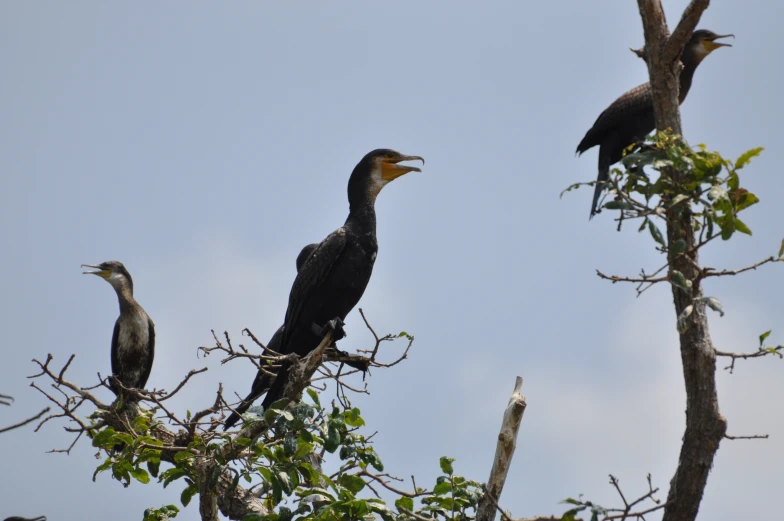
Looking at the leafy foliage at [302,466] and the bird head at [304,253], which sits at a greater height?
the bird head at [304,253]

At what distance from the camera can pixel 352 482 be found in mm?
3898

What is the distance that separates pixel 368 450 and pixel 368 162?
2.17m

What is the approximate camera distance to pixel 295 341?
207 inches

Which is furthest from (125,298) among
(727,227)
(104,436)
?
(727,227)

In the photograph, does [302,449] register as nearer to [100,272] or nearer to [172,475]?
[172,475]

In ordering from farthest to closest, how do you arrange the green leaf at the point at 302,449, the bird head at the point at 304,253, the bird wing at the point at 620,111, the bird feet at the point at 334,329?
the bird head at the point at 304,253 < the bird wing at the point at 620,111 < the bird feet at the point at 334,329 < the green leaf at the point at 302,449

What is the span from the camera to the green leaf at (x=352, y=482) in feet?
12.8

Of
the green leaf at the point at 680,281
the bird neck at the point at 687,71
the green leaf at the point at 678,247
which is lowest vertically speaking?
the green leaf at the point at 680,281

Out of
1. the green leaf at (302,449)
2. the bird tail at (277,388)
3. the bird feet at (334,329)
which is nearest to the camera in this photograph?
the green leaf at (302,449)

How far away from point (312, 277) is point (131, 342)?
10.2ft

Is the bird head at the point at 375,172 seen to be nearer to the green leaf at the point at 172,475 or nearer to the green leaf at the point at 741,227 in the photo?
the green leaf at the point at 172,475

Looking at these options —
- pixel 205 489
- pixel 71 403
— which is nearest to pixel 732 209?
pixel 205 489

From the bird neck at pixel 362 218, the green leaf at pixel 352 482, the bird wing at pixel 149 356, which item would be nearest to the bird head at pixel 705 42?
the bird neck at pixel 362 218

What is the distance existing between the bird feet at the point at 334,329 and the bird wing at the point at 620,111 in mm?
2224
